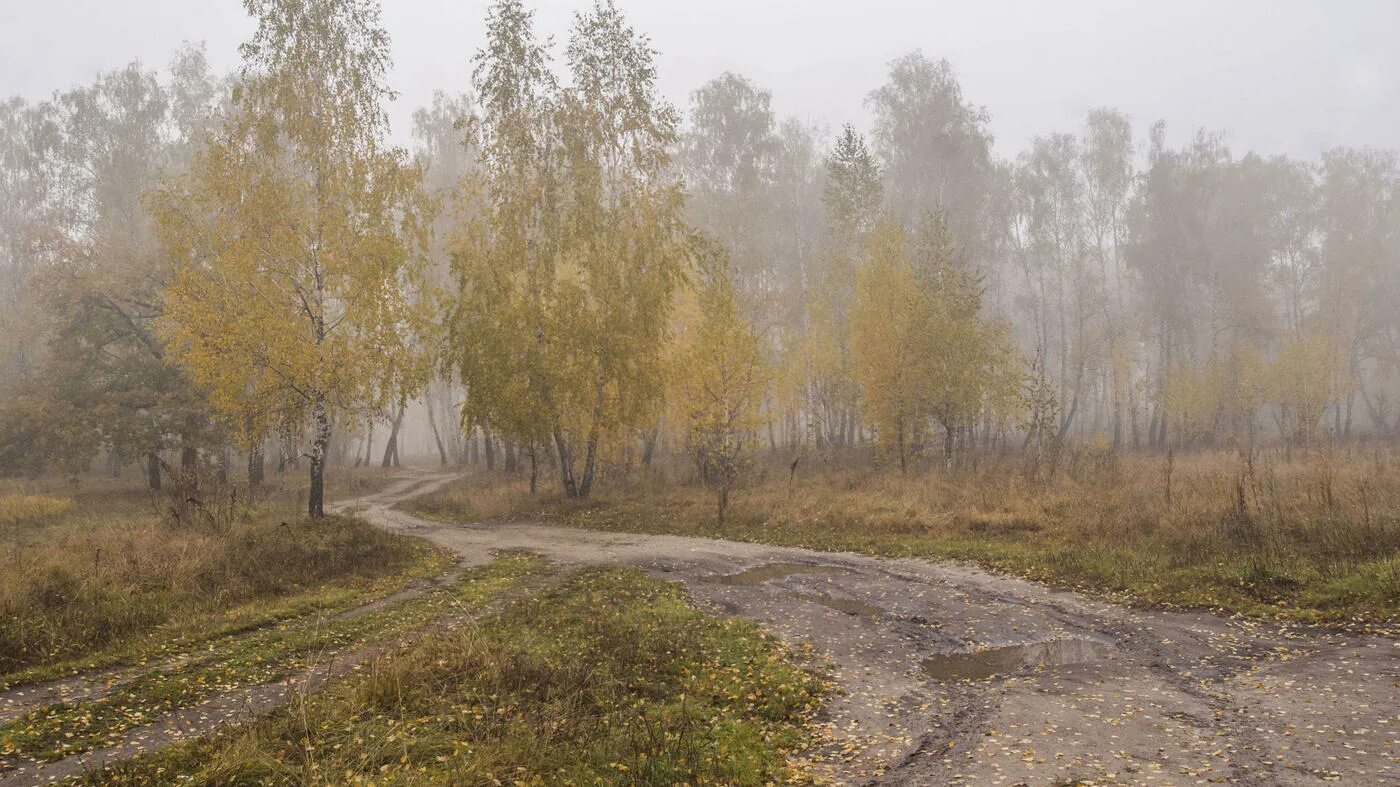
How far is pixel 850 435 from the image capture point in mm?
45469

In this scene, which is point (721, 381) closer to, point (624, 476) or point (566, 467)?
point (566, 467)

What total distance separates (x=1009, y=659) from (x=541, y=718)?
22.4ft

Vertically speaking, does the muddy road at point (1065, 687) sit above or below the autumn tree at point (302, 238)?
below

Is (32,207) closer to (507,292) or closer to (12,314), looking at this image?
(12,314)

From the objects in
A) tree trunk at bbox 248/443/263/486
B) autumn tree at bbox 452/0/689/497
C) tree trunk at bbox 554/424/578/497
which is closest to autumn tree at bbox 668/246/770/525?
autumn tree at bbox 452/0/689/497

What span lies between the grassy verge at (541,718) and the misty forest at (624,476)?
0.07 m

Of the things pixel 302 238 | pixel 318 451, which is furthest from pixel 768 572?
pixel 302 238

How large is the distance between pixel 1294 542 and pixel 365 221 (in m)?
25.1

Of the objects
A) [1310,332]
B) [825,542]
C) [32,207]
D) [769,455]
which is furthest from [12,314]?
[1310,332]

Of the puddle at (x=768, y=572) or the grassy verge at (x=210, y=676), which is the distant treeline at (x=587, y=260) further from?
the grassy verge at (x=210, y=676)

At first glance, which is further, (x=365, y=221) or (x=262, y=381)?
(x=365, y=221)

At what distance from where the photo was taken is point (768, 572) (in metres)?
17.4

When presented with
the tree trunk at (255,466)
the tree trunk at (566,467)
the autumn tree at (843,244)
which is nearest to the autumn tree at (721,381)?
the tree trunk at (566,467)

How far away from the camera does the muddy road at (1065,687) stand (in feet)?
23.6
